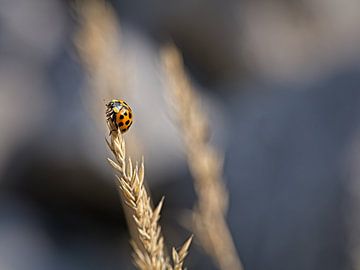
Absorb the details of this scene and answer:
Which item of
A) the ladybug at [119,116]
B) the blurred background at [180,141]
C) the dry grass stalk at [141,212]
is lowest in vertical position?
the dry grass stalk at [141,212]

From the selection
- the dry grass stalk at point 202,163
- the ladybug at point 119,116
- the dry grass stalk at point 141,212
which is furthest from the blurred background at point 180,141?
the dry grass stalk at point 141,212

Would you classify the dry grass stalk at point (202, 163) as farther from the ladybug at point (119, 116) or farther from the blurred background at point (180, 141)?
the blurred background at point (180, 141)

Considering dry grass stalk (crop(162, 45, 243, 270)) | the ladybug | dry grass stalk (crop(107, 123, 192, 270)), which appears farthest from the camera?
dry grass stalk (crop(162, 45, 243, 270))

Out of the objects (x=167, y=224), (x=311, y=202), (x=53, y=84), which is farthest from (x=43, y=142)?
(x=311, y=202)

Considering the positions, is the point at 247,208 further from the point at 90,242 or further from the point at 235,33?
the point at 235,33

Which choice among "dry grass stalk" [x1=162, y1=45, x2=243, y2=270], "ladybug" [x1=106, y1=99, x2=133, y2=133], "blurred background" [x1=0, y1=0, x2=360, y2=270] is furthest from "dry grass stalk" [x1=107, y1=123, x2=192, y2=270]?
"blurred background" [x1=0, y1=0, x2=360, y2=270]

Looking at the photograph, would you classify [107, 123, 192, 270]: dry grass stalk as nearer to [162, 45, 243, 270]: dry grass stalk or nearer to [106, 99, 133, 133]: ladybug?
[106, 99, 133, 133]: ladybug
